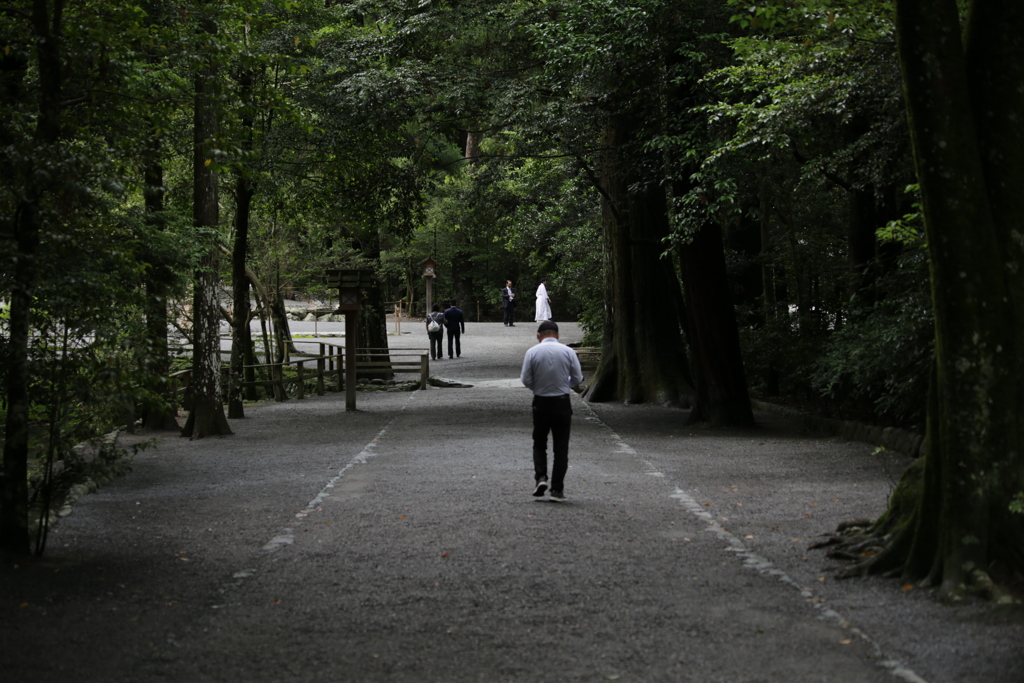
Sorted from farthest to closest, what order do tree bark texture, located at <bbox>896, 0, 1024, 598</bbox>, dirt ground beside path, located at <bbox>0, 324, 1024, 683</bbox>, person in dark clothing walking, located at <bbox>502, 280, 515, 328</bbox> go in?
person in dark clothing walking, located at <bbox>502, 280, 515, 328</bbox> < tree bark texture, located at <bbox>896, 0, 1024, 598</bbox> < dirt ground beside path, located at <bbox>0, 324, 1024, 683</bbox>

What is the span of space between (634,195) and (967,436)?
1314 centimetres

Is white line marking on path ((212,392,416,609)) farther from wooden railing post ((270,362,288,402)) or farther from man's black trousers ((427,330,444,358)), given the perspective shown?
man's black trousers ((427,330,444,358))

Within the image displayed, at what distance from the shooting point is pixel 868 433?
13.6 meters

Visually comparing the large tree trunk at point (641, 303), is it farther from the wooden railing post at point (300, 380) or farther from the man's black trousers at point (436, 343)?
the man's black trousers at point (436, 343)

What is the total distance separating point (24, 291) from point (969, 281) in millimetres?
6074

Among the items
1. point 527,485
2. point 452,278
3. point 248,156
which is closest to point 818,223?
point 527,485

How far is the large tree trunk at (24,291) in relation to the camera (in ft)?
22.3

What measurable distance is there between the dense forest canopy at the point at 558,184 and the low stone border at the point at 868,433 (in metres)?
0.35

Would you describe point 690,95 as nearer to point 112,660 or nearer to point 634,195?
point 634,195

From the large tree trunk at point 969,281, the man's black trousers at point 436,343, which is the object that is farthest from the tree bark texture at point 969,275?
the man's black trousers at point 436,343

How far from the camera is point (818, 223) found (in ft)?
68.8

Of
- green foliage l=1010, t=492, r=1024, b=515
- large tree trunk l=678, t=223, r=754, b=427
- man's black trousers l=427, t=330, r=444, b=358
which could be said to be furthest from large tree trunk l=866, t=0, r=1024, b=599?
man's black trousers l=427, t=330, r=444, b=358

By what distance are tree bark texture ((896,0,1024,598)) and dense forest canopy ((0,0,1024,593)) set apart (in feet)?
0.07

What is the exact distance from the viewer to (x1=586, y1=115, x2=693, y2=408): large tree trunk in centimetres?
2005
